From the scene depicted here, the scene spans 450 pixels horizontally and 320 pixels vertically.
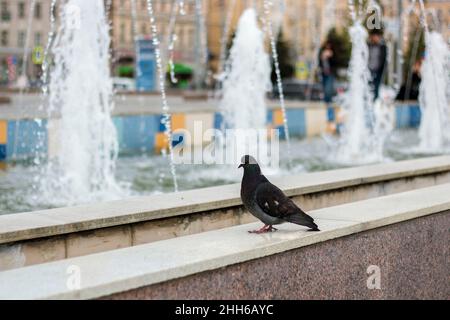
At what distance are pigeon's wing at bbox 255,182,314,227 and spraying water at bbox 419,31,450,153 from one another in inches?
443

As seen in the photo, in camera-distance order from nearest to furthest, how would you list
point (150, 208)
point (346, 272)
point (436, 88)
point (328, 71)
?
point (346, 272)
point (150, 208)
point (436, 88)
point (328, 71)

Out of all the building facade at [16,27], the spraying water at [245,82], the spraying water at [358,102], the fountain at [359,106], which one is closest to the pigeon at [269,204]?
the spraying water at [245,82]

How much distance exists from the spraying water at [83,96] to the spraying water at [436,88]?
297 inches

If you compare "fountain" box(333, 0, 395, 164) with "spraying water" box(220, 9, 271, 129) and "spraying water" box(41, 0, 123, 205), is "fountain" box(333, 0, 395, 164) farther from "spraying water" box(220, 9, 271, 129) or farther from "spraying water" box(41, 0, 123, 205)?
"spraying water" box(41, 0, 123, 205)

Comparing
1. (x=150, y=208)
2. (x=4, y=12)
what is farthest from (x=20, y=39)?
(x=150, y=208)

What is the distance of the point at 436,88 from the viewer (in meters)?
15.6

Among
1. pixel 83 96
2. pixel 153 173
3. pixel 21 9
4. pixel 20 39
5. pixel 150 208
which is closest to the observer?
pixel 150 208

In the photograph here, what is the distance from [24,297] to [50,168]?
19.8ft

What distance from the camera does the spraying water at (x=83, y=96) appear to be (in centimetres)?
820

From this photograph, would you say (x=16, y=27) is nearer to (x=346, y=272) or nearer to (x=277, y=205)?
(x=346, y=272)

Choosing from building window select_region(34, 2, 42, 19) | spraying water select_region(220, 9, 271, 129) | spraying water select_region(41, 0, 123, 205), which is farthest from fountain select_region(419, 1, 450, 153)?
building window select_region(34, 2, 42, 19)

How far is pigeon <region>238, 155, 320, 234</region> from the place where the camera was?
3.80 m

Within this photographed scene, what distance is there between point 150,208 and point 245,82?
302 inches

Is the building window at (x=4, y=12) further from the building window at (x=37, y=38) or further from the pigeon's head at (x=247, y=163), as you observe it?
the pigeon's head at (x=247, y=163)
